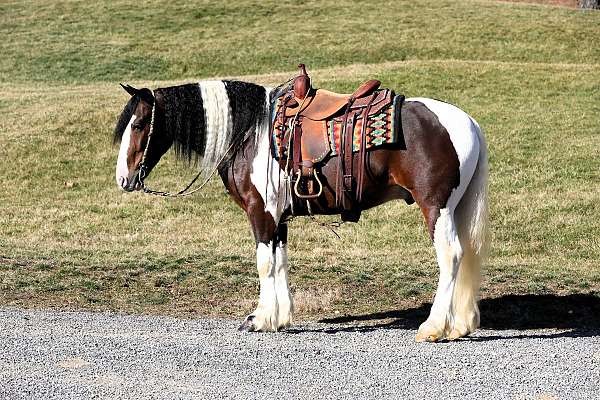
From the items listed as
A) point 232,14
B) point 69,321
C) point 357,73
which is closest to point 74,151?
point 357,73

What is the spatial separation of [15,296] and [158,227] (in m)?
5.28

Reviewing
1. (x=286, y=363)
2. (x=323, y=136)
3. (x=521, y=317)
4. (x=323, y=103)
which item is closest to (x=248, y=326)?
(x=286, y=363)

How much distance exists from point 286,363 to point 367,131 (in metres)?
2.22

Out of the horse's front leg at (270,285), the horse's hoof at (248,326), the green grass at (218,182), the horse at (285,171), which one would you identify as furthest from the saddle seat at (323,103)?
the green grass at (218,182)

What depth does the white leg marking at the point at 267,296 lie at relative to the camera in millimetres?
8672

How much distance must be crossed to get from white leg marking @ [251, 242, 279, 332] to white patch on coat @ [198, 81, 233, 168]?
92 cm

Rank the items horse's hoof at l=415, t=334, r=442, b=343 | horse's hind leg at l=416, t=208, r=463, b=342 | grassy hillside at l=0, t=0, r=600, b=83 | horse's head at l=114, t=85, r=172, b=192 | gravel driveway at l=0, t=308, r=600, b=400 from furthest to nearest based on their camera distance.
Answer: grassy hillside at l=0, t=0, r=600, b=83
horse's head at l=114, t=85, r=172, b=192
horse's hind leg at l=416, t=208, r=463, b=342
horse's hoof at l=415, t=334, r=442, b=343
gravel driveway at l=0, t=308, r=600, b=400

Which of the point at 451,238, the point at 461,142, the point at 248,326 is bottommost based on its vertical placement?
the point at 248,326

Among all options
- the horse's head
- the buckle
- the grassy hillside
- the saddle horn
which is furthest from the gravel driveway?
the grassy hillside

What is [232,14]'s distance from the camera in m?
39.0

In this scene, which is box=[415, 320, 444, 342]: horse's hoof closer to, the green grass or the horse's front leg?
the horse's front leg

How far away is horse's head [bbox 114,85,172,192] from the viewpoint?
878 cm

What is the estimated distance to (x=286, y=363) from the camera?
7.38 metres

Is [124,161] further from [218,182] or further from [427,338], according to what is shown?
[218,182]
